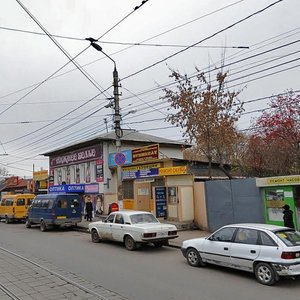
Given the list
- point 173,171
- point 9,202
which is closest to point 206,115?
point 173,171

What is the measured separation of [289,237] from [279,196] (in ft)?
21.0

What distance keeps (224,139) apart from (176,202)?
502cm

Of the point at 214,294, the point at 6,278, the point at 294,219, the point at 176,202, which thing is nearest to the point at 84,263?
the point at 6,278

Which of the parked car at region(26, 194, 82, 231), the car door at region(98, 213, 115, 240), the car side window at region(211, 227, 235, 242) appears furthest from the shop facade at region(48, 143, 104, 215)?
the car side window at region(211, 227, 235, 242)

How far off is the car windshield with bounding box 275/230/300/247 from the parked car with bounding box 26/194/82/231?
638 inches

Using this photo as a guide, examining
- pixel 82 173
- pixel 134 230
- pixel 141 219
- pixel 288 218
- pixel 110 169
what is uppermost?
pixel 82 173

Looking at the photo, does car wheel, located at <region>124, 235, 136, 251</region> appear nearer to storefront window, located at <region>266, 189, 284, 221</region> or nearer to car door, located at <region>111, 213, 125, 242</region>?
car door, located at <region>111, 213, 125, 242</region>

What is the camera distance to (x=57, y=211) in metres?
23.9

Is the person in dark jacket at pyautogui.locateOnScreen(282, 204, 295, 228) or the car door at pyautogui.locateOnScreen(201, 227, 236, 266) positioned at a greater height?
the person in dark jacket at pyautogui.locateOnScreen(282, 204, 295, 228)

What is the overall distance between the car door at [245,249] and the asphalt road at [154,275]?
0.36m

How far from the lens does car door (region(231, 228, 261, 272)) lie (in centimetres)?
1022

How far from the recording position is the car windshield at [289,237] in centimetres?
994

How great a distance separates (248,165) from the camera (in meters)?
28.1

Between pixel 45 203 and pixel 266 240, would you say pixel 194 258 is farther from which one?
pixel 45 203
